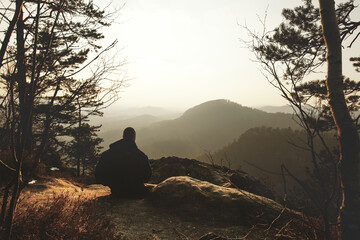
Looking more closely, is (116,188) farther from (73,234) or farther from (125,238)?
(73,234)

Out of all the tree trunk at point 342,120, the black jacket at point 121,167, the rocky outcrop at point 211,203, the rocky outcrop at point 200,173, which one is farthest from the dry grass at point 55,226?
the rocky outcrop at point 200,173

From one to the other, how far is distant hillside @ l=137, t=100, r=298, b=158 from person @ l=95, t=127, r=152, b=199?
286ft

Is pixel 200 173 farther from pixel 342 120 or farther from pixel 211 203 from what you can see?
pixel 342 120

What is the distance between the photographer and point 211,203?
163 inches

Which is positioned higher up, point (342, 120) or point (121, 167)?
point (342, 120)

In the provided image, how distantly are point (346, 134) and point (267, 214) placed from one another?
1914mm

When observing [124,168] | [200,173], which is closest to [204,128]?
[200,173]

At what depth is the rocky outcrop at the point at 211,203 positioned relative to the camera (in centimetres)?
379

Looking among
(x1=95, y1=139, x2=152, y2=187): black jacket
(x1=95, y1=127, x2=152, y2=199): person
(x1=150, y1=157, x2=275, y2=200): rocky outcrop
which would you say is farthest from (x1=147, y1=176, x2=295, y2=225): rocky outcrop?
(x1=150, y1=157, x2=275, y2=200): rocky outcrop

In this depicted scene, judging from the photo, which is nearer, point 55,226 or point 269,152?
point 55,226

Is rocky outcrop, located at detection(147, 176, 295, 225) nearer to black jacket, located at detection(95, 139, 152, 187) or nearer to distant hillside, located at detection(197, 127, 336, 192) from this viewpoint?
black jacket, located at detection(95, 139, 152, 187)

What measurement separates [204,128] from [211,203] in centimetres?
11969

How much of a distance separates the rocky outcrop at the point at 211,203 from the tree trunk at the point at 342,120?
970mm

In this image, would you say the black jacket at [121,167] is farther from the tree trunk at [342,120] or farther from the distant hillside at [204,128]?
the distant hillside at [204,128]
